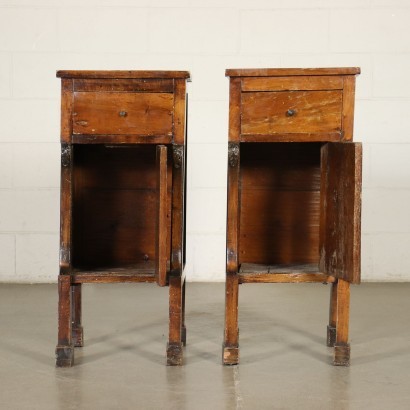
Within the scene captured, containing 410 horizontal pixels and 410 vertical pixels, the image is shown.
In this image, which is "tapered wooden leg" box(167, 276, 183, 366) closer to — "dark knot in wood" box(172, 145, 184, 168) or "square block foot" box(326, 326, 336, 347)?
"dark knot in wood" box(172, 145, 184, 168)

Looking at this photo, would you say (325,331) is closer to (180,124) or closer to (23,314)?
(180,124)

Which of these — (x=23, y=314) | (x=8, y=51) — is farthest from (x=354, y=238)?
(x=8, y=51)

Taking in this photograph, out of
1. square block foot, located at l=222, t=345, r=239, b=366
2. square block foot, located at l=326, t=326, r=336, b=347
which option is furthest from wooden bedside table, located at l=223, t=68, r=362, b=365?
square block foot, located at l=326, t=326, r=336, b=347

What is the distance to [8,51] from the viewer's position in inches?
163

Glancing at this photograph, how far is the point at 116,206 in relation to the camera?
289 cm

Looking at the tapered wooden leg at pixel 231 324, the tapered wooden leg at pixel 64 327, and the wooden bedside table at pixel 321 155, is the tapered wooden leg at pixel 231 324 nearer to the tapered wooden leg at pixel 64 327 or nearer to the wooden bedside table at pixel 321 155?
the wooden bedside table at pixel 321 155

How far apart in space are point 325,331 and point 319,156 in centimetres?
69

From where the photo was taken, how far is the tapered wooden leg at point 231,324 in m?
2.48

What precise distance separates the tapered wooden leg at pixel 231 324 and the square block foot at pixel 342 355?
12.6 inches

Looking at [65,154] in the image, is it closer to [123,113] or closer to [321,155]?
[123,113]

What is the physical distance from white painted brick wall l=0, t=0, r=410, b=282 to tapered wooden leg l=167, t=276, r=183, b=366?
1731 mm

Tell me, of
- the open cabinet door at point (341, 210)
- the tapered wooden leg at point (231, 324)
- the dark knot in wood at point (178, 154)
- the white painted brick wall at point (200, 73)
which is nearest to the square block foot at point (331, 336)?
the open cabinet door at point (341, 210)

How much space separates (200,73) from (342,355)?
214 centimetres

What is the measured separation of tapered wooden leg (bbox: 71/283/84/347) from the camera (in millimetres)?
2750
